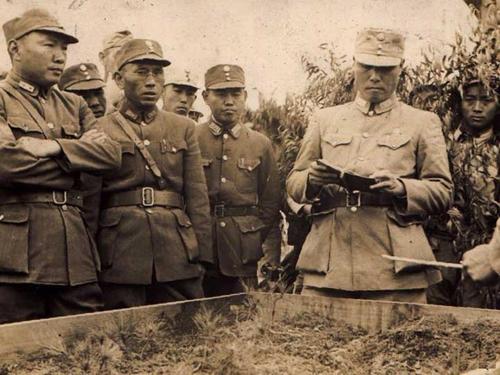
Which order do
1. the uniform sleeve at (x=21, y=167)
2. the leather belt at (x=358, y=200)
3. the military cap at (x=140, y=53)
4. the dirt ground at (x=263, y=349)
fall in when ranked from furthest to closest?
1. the military cap at (x=140, y=53)
2. the leather belt at (x=358, y=200)
3. the uniform sleeve at (x=21, y=167)
4. the dirt ground at (x=263, y=349)

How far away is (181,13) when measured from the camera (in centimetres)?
895

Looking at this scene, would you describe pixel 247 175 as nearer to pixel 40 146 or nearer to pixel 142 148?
pixel 142 148

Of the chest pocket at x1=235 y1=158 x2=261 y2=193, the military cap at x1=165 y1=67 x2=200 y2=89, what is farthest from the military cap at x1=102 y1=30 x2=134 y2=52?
the chest pocket at x1=235 y1=158 x2=261 y2=193

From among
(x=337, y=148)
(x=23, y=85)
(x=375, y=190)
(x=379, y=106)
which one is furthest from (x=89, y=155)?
(x=379, y=106)

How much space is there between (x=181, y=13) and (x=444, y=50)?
460cm

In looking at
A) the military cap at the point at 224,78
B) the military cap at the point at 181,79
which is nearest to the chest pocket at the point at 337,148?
the military cap at the point at 224,78

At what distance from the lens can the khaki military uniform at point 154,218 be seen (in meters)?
4.09

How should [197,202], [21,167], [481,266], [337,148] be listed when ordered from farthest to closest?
[197,202] → [337,148] → [21,167] → [481,266]

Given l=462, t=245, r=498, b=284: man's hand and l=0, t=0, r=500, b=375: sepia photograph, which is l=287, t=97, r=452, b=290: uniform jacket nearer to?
l=0, t=0, r=500, b=375: sepia photograph

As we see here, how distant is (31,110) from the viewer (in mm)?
3631

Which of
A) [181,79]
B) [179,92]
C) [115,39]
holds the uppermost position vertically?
[115,39]

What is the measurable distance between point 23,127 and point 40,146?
0.15 metres

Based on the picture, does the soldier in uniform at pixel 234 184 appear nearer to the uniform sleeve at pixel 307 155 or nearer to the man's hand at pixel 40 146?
the uniform sleeve at pixel 307 155

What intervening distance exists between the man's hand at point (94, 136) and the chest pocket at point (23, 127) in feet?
0.70
